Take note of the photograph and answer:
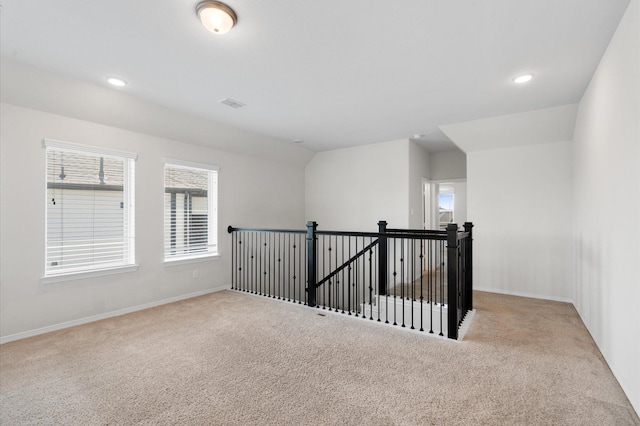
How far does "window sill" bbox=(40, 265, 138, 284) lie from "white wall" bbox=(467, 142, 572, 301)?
5.37 meters

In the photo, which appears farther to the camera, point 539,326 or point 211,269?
point 211,269

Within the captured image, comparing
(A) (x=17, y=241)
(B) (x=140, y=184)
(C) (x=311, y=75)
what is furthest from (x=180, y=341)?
(C) (x=311, y=75)

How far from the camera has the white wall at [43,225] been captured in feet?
10.0

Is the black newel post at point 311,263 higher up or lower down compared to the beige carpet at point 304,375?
higher up

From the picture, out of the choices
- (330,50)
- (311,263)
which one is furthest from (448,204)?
(330,50)

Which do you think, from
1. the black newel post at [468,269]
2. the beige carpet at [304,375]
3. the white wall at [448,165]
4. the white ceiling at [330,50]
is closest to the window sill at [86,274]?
the beige carpet at [304,375]

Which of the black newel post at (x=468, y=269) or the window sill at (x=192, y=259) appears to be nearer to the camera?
the black newel post at (x=468, y=269)

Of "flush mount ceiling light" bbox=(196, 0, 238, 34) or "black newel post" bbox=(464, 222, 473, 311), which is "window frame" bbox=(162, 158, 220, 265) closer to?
"flush mount ceiling light" bbox=(196, 0, 238, 34)

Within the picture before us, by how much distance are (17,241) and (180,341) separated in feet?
6.49

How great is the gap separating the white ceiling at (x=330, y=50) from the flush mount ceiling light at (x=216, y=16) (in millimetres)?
57

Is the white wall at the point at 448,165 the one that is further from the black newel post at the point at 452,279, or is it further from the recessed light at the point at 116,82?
the recessed light at the point at 116,82

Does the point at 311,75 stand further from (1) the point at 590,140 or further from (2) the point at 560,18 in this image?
(1) the point at 590,140

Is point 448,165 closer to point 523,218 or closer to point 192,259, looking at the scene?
point 523,218

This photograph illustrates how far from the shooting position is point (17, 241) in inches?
122
